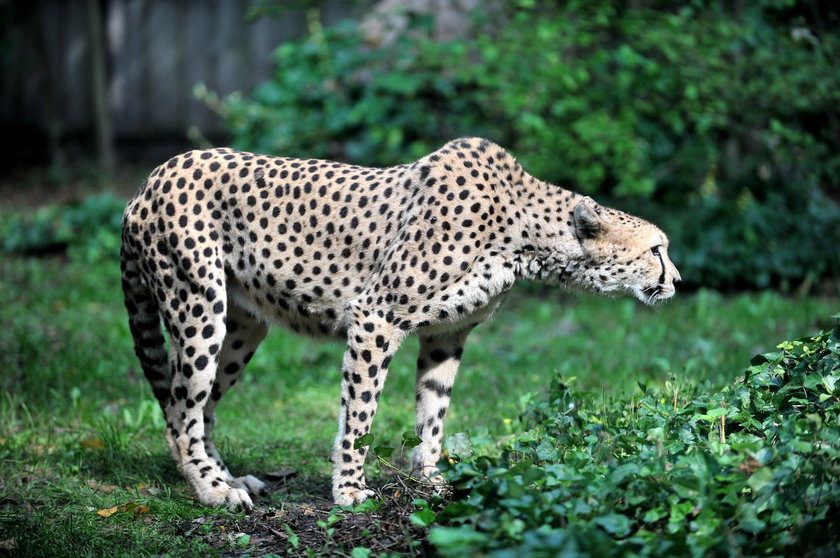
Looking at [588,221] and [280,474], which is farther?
[280,474]

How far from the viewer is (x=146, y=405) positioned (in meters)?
6.24

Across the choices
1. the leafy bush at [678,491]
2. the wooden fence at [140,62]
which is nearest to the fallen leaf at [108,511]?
the leafy bush at [678,491]

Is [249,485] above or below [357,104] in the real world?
below

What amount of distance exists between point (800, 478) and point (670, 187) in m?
8.27

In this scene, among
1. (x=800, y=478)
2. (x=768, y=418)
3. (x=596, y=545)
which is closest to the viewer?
(x=596, y=545)

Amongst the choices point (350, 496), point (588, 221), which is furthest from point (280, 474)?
point (588, 221)

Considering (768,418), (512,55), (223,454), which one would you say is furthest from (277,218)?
(512,55)

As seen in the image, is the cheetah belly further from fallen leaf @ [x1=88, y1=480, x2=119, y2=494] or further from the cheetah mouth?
the cheetah mouth

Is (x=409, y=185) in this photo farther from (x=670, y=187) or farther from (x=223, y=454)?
(x=670, y=187)

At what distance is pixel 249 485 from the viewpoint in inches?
204

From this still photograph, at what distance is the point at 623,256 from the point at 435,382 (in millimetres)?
1225

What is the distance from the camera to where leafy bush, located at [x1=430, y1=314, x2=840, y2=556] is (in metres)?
3.22

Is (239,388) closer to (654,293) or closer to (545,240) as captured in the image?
(545,240)

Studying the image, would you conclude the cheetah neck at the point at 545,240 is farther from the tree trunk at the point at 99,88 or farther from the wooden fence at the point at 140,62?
the wooden fence at the point at 140,62
